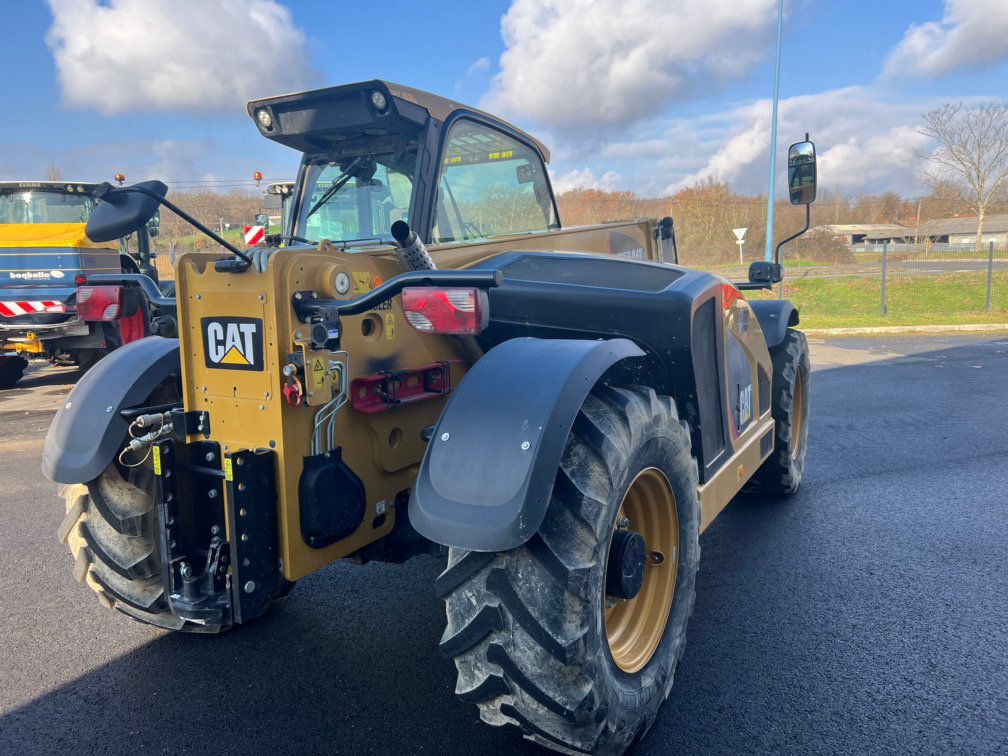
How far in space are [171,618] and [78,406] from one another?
94cm

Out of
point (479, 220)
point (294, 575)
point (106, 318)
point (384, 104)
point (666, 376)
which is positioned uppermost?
point (384, 104)

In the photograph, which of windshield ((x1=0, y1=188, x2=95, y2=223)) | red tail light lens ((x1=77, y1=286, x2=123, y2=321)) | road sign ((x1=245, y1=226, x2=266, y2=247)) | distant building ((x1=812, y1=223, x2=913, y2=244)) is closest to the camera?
red tail light lens ((x1=77, y1=286, x2=123, y2=321))

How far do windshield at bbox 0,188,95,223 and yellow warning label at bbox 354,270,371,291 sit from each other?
11.3 m

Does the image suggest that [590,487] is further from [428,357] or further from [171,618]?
[171,618]

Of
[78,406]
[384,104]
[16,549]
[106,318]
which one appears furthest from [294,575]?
[16,549]

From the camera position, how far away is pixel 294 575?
247 cm

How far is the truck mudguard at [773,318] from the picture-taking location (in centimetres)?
476

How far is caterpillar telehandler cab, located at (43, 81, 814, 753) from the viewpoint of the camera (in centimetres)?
213

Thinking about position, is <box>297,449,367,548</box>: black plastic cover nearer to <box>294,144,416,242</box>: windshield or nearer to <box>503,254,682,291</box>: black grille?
<box>503,254,682,291</box>: black grille

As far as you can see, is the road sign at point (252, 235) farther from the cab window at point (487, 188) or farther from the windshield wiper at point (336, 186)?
the cab window at point (487, 188)

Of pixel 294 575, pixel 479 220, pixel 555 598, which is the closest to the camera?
pixel 555 598

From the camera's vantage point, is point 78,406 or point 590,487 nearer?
point 590,487

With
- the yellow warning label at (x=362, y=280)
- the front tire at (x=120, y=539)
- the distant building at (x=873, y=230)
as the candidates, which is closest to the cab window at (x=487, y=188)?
the yellow warning label at (x=362, y=280)

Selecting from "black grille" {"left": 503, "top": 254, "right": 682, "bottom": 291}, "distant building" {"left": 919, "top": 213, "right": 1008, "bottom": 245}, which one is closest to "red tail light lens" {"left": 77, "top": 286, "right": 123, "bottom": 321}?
"black grille" {"left": 503, "top": 254, "right": 682, "bottom": 291}
